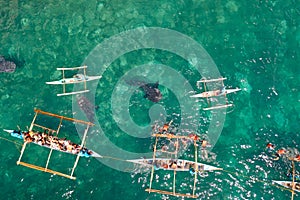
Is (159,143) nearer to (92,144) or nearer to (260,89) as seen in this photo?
(92,144)

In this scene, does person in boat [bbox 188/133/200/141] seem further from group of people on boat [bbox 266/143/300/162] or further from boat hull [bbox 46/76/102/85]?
boat hull [bbox 46/76/102/85]

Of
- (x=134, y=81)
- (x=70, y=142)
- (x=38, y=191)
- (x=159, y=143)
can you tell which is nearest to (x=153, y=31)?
(x=134, y=81)

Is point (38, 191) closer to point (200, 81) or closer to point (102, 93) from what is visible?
point (102, 93)

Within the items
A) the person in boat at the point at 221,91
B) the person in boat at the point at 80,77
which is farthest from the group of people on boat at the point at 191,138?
the person in boat at the point at 80,77

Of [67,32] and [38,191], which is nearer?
[38,191]

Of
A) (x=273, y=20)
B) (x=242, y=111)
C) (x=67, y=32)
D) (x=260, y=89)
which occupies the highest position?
(x=273, y=20)

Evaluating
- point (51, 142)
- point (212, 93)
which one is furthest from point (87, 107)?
point (212, 93)

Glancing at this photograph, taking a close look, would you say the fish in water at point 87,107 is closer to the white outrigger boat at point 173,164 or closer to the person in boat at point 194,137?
the white outrigger boat at point 173,164

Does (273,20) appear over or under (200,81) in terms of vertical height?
over
